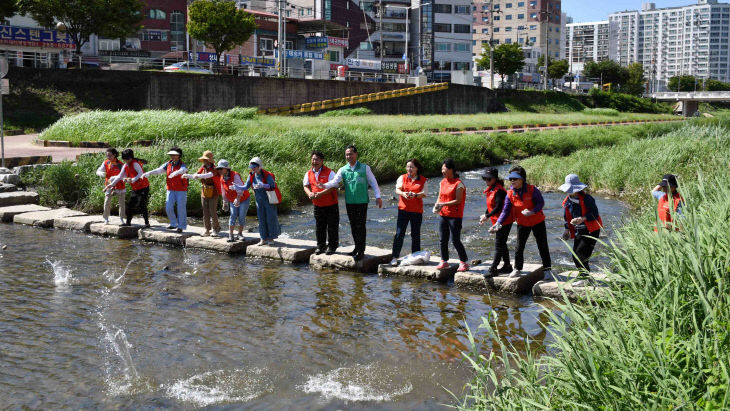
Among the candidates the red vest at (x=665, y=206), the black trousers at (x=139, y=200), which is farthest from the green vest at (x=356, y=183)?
the black trousers at (x=139, y=200)

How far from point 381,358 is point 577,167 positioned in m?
19.1

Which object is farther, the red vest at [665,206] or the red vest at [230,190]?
the red vest at [230,190]

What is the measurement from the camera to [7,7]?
42.8 metres

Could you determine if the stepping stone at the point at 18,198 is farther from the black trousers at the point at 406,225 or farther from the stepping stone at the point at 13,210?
the black trousers at the point at 406,225

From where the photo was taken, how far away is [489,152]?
1353 inches

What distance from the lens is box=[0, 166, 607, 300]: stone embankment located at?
34.2ft

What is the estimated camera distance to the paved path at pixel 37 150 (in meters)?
22.8

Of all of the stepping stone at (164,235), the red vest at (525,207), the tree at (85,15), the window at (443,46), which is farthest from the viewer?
the window at (443,46)

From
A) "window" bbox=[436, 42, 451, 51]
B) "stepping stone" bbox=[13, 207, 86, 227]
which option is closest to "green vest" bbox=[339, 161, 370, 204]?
"stepping stone" bbox=[13, 207, 86, 227]

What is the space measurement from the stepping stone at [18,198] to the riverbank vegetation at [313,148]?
1.48 feet

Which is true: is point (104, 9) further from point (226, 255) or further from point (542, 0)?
point (542, 0)

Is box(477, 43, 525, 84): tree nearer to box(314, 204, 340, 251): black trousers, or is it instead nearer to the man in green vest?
box(314, 204, 340, 251): black trousers

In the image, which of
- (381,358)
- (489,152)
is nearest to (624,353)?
(381,358)

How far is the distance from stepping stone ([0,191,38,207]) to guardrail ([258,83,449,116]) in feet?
86.7
